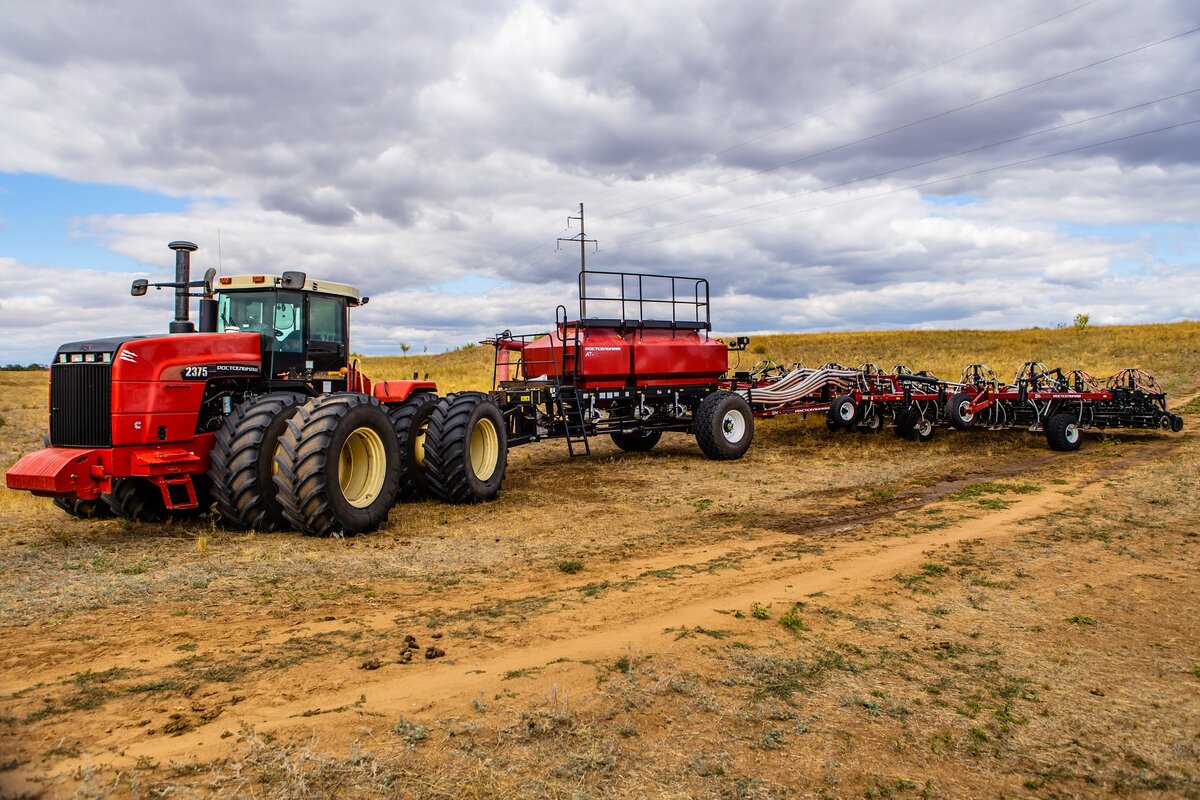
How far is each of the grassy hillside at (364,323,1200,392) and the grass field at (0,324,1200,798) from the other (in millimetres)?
22074

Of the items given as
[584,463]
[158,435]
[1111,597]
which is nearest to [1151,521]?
[1111,597]

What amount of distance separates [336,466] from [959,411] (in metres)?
13.1

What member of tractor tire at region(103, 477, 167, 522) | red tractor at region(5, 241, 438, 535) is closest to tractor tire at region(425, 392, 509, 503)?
red tractor at region(5, 241, 438, 535)

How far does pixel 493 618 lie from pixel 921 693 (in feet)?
9.14

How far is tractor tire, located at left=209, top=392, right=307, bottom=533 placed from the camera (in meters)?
7.80

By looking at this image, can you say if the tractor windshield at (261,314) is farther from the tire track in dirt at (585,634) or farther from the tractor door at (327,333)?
the tire track in dirt at (585,634)

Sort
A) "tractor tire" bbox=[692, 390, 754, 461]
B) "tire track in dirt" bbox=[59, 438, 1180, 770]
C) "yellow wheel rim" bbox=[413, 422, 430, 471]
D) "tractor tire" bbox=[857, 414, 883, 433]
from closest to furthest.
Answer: "tire track in dirt" bbox=[59, 438, 1180, 770], "yellow wheel rim" bbox=[413, 422, 430, 471], "tractor tire" bbox=[692, 390, 754, 461], "tractor tire" bbox=[857, 414, 883, 433]

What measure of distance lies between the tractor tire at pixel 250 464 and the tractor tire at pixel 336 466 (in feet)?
0.60

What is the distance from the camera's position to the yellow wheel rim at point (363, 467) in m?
8.89

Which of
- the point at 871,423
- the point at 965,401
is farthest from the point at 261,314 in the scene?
the point at 965,401

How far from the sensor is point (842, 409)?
17.1 metres

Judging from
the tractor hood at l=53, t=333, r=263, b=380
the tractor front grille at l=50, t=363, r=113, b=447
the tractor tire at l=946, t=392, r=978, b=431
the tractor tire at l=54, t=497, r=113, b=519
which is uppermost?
the tractor hood at l=53, t=333, r=263, b=380

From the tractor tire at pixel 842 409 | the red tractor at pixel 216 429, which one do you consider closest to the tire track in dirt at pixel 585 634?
the red tractor at pixel 216 429

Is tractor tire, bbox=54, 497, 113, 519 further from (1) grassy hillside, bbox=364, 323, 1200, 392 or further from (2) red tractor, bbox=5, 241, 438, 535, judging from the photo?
(1) grassy hillside, bbox=364, 323, 1200, 392
